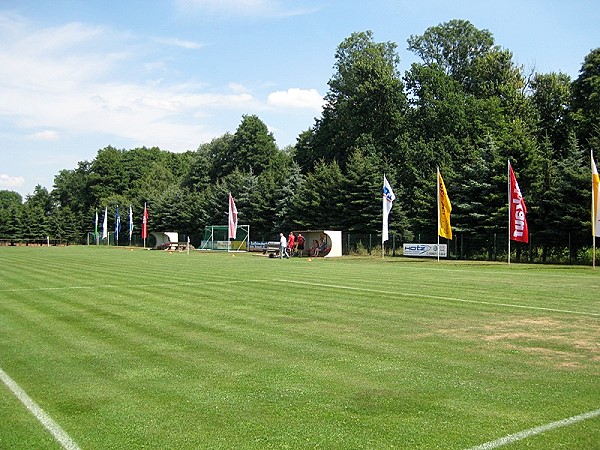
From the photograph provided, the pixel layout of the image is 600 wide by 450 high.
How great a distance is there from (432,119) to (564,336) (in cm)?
6343

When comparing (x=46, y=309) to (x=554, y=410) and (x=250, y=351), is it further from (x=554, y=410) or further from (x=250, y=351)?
(x=554, y=410)

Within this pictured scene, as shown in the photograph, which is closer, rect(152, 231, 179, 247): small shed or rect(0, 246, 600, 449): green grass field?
rect(0, 246, 600, 449): green grass field

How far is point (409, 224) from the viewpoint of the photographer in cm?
5812

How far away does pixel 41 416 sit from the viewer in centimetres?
612

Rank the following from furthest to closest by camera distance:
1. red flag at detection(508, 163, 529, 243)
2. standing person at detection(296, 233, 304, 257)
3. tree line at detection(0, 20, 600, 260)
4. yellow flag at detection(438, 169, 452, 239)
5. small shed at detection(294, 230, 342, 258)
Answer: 1. standing person at detection(296, 233, 304, 257)
2. small shed at detection(294, 230, 342, 258)
3. tree line at detection(0, 20, 600, 260)
4. yellow flag at detection(438, 169, 452, 239)
5. red flag at detection(508, 163, 529, 243)

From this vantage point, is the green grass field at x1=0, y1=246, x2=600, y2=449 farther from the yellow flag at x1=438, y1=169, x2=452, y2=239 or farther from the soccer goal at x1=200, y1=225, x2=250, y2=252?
the soccer goal at x1=200, y1=225, x2=250, y2=252

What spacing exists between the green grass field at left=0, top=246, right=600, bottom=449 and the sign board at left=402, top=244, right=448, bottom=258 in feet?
111

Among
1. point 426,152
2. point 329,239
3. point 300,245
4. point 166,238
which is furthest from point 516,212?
point 166,238

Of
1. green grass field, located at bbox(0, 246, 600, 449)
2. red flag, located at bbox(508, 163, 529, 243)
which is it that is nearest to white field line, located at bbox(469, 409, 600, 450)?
green grass field, located at bbox(0, 246, 600, 449)

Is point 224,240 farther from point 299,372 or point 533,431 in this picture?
point 533,431

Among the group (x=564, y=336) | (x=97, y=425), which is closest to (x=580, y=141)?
(x=564, y=336)

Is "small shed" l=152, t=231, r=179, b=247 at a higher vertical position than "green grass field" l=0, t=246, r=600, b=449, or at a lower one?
higher

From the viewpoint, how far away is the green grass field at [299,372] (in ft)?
18.7

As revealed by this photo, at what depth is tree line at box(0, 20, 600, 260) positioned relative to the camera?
47062 mm
